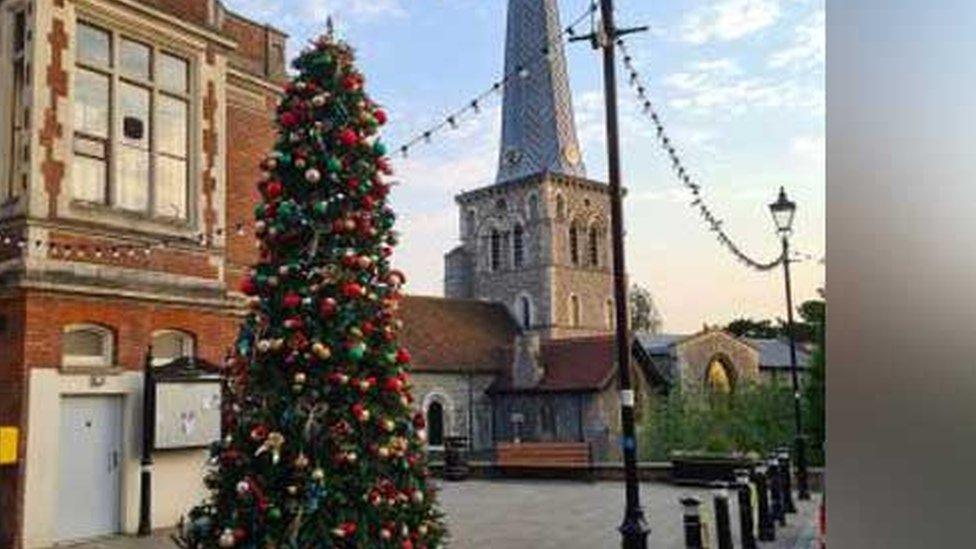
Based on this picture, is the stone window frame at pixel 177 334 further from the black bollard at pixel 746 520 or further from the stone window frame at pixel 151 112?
the black bollard at pixel 746 520

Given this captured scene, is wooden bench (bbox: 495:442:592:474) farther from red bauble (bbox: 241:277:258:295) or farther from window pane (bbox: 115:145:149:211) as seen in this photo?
red bauble (bbox: 241:277:258:295)

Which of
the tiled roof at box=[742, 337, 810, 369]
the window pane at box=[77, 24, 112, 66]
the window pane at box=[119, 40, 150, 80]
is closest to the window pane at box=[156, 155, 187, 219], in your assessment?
the window pane at box=[119, 40, 150, 80]

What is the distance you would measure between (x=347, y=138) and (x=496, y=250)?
163ft

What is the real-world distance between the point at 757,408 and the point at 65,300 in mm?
16847

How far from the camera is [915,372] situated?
3.39 meters

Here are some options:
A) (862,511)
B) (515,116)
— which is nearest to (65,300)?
(862,511)

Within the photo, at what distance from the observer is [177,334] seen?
12828 millimetres

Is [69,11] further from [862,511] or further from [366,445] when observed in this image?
[862,511]

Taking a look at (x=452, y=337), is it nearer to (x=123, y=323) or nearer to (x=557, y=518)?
(x=557, y=518)

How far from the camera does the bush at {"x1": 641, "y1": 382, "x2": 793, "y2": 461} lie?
72.0 feet

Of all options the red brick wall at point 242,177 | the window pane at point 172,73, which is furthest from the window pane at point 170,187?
the red brick wall at point 242,177

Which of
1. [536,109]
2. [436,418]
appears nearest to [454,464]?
[436,418]

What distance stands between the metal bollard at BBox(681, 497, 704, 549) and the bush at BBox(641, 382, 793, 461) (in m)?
12.5

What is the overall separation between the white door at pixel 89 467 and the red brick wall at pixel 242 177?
299 centimetres
